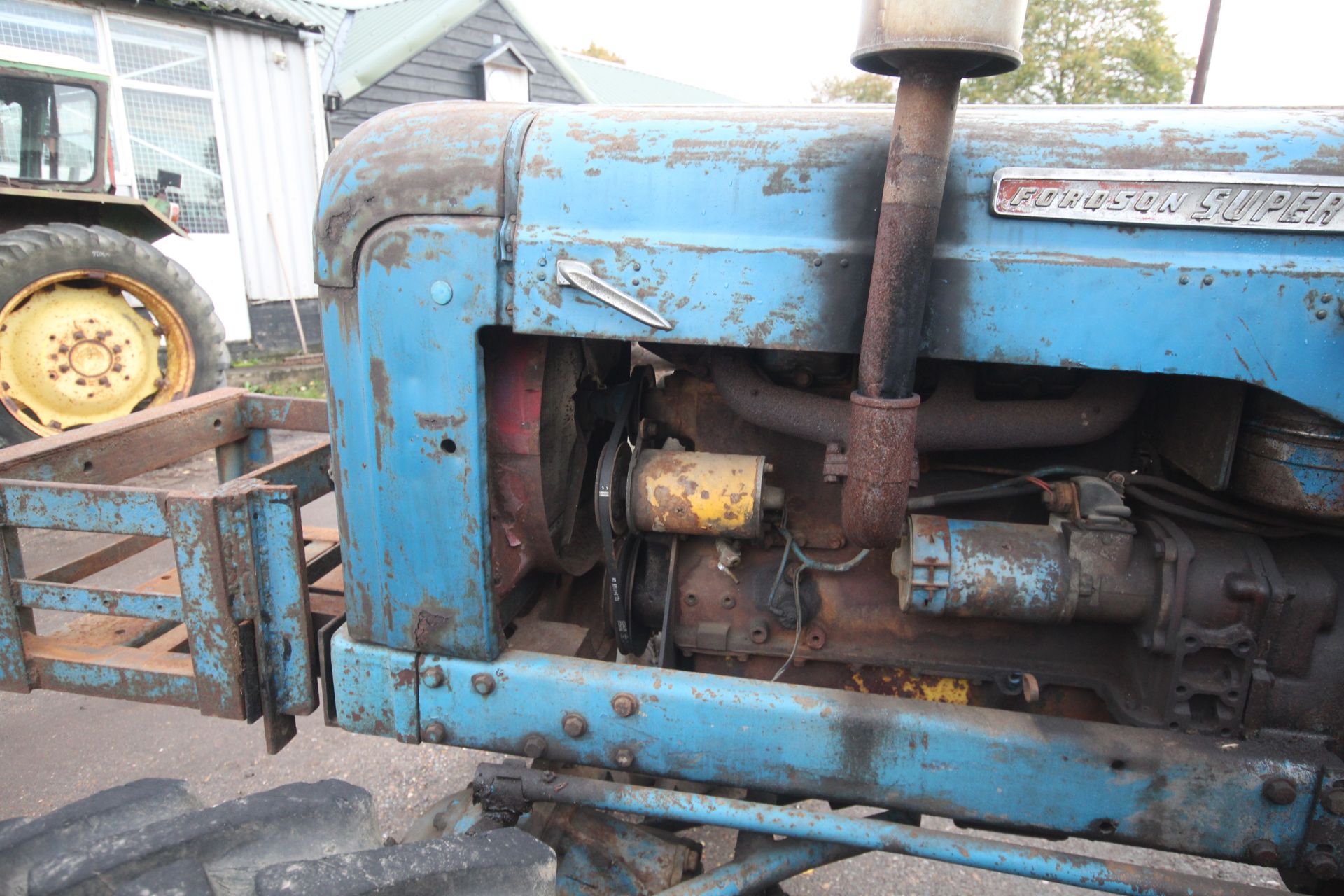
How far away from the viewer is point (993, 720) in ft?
4.86

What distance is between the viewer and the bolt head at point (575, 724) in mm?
1562

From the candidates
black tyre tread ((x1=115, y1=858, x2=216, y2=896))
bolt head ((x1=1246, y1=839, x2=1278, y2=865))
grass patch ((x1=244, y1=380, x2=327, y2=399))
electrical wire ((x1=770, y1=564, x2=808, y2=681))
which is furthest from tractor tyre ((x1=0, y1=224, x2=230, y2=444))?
bolt head ((x1=1246, y1=839, x2=1278, y2=865))

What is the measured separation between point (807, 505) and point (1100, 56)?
1455 centimetres

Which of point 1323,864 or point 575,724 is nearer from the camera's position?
point 1323,864

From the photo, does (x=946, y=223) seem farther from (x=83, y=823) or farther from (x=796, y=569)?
(x=83, y=823)

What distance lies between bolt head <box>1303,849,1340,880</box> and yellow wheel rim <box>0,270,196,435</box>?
5902 mm

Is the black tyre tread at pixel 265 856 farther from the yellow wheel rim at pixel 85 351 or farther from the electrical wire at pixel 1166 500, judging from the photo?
the yellow wheel rim at pixel 85 351

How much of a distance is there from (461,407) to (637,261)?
0.40 metres

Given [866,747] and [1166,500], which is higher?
[1166,500]

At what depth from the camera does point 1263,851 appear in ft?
4.64

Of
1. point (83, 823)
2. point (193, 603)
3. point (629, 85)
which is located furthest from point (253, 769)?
point (629, 85)

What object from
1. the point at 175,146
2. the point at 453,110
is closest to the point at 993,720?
the point at 453,110

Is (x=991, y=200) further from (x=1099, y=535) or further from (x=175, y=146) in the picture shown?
(x=175, y=146)

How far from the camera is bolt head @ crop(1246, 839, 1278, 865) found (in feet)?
4.64
